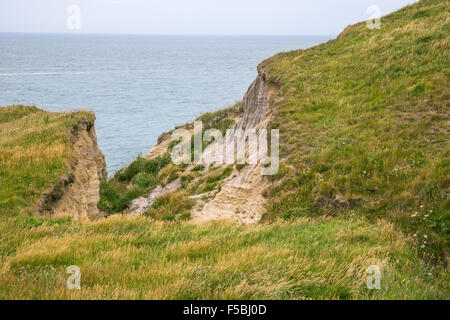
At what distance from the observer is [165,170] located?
23.6 m

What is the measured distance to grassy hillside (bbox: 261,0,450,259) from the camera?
38.4 ft

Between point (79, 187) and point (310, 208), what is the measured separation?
34.7 feet

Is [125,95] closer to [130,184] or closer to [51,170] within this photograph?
[130,184]

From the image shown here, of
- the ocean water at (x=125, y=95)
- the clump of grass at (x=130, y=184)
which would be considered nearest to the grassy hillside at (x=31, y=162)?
the clump of grass at (x=130, y=184)

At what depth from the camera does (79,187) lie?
1820 centimetres

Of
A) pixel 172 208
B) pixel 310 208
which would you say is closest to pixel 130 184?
pixel 172 208

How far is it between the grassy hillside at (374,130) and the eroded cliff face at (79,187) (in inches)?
314

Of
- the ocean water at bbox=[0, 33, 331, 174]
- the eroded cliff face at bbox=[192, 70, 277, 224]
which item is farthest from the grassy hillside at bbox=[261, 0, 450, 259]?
the ocean water at bbox=[0, 33, 331, 174]

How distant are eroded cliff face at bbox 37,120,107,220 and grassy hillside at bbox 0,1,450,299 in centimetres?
54

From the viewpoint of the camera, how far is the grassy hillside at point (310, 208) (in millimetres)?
6555
